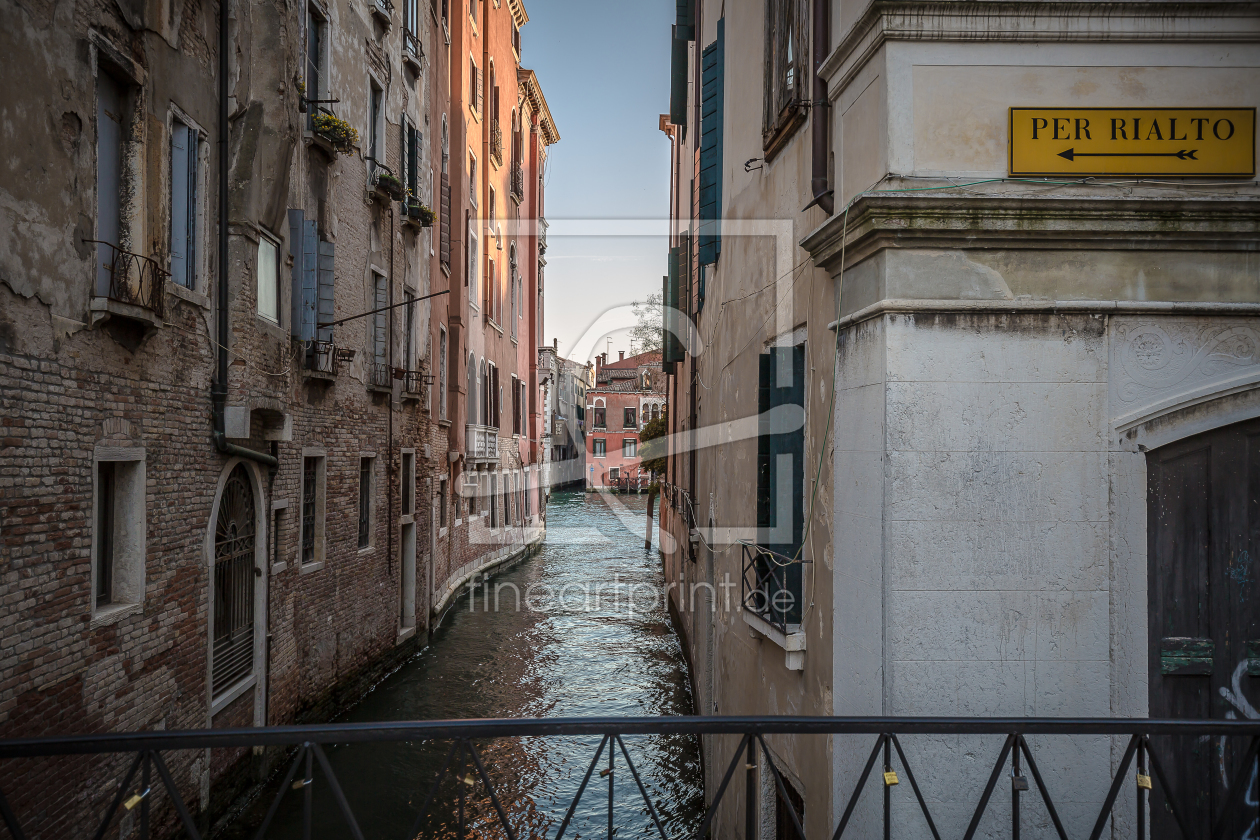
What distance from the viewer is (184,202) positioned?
24.7ft

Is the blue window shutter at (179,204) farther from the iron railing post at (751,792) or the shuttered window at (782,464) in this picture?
the iron railing post at (751,792)

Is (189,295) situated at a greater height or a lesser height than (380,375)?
greater

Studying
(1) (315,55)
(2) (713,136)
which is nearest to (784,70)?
(2) (713,136)

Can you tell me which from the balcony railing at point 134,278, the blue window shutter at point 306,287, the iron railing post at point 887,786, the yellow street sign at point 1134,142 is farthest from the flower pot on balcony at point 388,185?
the iron railing post at point 887,786

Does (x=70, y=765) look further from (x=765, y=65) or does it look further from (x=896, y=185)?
(x=765, y=65)

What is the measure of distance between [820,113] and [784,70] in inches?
43.0

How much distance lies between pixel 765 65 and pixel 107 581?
586cm

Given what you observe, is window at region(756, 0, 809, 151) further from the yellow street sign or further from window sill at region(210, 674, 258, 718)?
window sill at region(210, 674, 258, 718)

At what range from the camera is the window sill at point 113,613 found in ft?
19.9

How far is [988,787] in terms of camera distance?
3033 millimetres

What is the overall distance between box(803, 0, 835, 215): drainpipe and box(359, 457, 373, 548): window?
989 centimetres

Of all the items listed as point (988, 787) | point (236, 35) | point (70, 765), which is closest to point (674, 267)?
point (236, 35)

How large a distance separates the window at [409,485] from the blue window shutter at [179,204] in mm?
7965

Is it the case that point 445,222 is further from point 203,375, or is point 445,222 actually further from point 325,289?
point 203,375
